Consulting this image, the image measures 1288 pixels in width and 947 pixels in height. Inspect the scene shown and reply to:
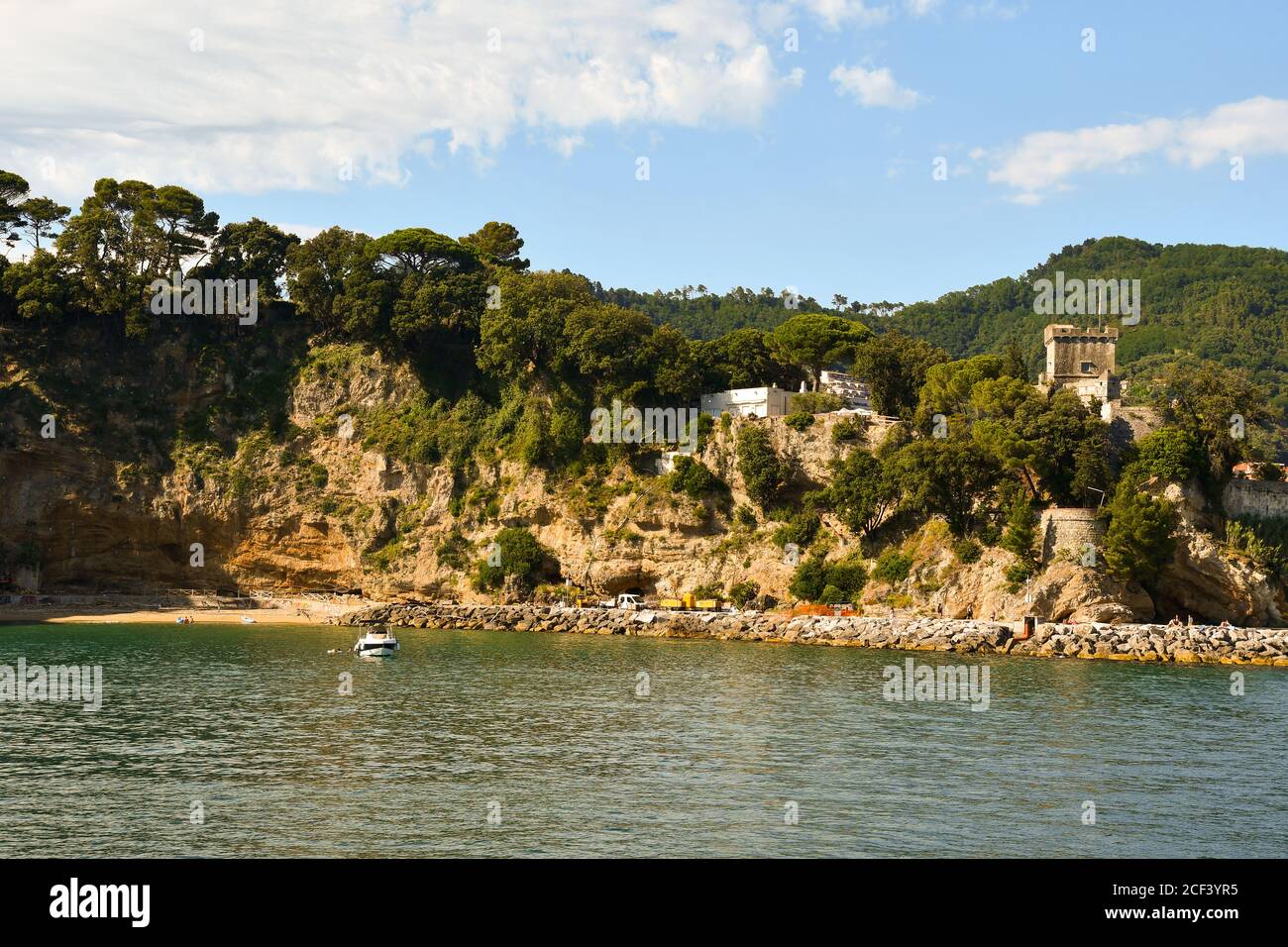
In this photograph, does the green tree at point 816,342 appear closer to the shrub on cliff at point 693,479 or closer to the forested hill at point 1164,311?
the shrub on cliff at point 693,479

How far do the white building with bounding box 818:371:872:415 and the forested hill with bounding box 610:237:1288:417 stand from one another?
65.8 metres

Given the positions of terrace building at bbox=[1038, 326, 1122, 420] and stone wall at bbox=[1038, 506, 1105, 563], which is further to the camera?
terrace building at bbox=[1038, 326, 1122, 420]

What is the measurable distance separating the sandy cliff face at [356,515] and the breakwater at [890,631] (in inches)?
222

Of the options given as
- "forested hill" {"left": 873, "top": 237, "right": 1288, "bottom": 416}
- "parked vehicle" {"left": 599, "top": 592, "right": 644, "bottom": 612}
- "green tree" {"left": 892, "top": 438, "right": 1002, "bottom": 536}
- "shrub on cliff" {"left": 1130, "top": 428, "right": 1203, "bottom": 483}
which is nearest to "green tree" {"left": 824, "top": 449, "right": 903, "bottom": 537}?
"green tree" {"left": 892, "top": 438, "right": 1002, "bottom": 536}

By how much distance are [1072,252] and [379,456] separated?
140 metres

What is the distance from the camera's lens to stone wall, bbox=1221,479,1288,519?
65688 millimetres

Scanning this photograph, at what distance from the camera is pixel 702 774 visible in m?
29.8

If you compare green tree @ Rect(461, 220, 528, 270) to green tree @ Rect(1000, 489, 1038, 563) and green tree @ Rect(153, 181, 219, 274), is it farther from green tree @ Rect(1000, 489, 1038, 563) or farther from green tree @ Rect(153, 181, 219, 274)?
green tree @ Rect(1000, 489, 1038, 563)

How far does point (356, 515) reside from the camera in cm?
8419

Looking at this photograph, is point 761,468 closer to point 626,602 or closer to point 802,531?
point 802,531

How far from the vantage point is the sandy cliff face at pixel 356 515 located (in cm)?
7569

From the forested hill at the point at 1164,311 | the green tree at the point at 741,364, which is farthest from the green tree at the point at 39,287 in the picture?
the forested hill at the point at 1164,311
